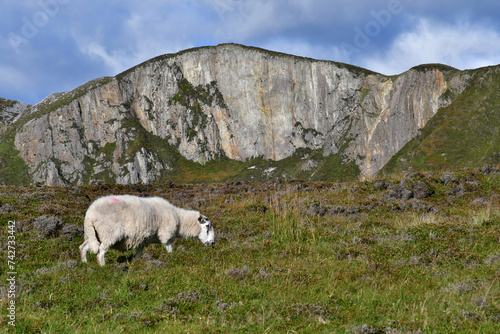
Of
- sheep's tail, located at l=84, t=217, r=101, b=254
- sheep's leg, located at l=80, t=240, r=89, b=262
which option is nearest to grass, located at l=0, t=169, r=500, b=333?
sheep's leg, located at l=80, t=240, r=89, b=262

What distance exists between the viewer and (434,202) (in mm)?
20172

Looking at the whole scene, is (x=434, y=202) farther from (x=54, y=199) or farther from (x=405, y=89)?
(x=405, y=89)

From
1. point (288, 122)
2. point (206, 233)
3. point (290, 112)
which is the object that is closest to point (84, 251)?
point (206, 233)

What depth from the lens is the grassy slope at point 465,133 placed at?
321 feet

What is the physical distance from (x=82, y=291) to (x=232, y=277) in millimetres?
3338

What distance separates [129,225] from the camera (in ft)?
35.7

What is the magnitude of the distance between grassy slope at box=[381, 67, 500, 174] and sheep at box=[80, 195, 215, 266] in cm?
9657

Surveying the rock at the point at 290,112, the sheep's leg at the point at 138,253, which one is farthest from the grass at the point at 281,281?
the rock at the point at 290,112

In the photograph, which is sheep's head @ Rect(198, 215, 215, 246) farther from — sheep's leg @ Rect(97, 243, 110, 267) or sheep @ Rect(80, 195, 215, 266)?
sheep's leg @ Rect(97, 243, 110, 267)

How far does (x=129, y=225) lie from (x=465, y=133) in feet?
390

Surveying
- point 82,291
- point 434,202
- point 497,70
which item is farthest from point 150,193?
point 497,70

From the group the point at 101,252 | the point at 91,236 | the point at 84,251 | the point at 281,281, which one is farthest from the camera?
the point at 84,251

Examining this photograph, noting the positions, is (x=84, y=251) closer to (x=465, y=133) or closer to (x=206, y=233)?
(x=206, y=233)

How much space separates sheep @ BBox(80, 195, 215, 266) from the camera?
10.5 m
